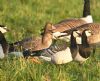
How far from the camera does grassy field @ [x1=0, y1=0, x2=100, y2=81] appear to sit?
7863 millimetres

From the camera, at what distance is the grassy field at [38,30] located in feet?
25.8

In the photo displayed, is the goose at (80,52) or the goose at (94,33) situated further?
the goose at (94,33)

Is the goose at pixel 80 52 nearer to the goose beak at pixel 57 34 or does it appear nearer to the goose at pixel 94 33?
the goose beak at pixel 57 34

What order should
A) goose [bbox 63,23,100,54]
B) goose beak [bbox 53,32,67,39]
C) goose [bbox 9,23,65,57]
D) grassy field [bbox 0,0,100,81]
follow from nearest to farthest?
grassy field [bbox 0,0,100,81]
goose [bbox 9,23,65,57]
goose beak [bbox 53,32,67,39]
goose [bbox 63,23,100,54]

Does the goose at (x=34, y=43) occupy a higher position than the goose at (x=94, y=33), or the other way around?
the goose at (x=34, y=43)

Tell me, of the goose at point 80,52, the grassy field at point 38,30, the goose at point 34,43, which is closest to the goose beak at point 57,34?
the goose at point 34,43

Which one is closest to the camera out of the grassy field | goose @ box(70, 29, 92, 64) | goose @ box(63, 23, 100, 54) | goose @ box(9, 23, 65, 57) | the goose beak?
the grassy field

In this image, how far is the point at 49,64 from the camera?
9.45 m

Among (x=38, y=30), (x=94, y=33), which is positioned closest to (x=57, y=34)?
(x=94, y=33)

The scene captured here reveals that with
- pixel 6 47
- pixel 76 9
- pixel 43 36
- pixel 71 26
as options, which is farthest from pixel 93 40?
pixel 76 9

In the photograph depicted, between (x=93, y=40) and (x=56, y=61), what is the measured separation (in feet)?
9.77

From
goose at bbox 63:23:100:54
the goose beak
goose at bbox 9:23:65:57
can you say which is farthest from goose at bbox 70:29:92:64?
goose at bbox 63:23:100:54

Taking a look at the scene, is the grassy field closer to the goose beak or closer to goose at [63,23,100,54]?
goose at [63,23,100,54]

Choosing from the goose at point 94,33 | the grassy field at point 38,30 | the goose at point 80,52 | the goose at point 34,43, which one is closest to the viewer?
the grassy field at point 38,30
